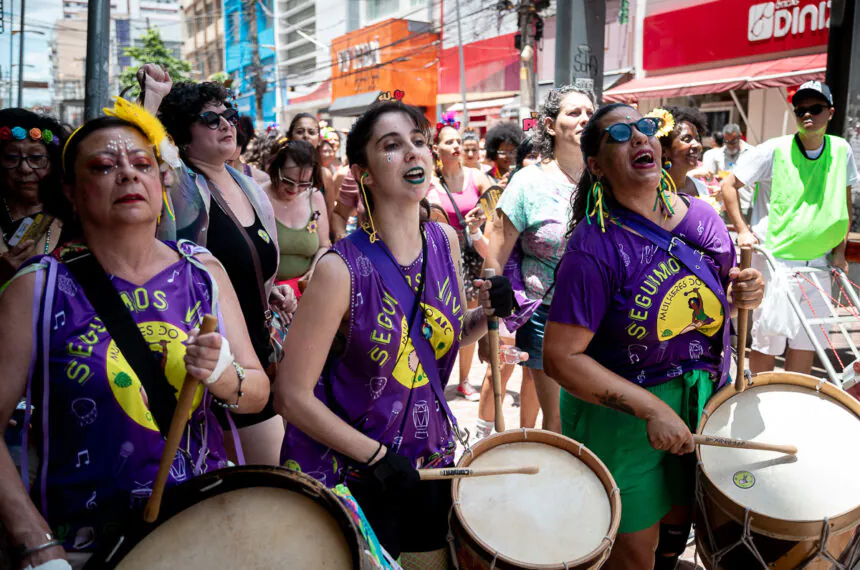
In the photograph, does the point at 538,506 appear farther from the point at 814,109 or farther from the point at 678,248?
the point at 814,109

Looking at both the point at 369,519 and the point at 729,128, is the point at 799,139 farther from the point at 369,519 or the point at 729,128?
the point at 729,128

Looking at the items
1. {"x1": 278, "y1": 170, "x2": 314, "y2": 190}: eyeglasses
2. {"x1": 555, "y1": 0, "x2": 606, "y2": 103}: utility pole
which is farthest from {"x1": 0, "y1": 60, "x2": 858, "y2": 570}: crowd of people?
{"x1": 555, "y1": 0, "x2": 606, "y2": 103}: utility pole

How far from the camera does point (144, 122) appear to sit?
1982 millimetres

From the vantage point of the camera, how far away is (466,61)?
29.9 metres

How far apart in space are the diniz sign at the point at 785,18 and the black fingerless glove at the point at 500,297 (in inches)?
589

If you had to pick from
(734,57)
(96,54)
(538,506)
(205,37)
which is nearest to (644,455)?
(538,506)

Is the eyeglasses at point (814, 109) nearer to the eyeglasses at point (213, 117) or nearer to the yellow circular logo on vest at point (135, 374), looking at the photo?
the eyeglasses at point (213, 117)

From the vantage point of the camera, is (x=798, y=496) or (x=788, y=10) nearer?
(x=798, y=496)

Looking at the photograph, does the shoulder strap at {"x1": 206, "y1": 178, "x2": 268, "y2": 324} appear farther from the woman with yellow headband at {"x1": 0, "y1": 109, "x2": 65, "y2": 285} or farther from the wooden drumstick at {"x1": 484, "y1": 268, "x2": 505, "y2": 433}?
the wooden drumstick at {"x1": 484, "y1": 268, "x2": 505, "y2": 433}

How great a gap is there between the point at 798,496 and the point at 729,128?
34.3ft

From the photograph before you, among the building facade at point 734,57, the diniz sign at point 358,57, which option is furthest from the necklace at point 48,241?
the diniz sign at point 358,57

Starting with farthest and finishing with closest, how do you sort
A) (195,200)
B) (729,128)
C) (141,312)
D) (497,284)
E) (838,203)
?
(729,128) < (838,203) < (195,200) < (497,284) < (141,312)

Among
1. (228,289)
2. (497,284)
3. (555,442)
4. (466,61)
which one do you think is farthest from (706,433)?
(466,61)

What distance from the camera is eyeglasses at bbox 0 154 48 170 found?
315 cm
